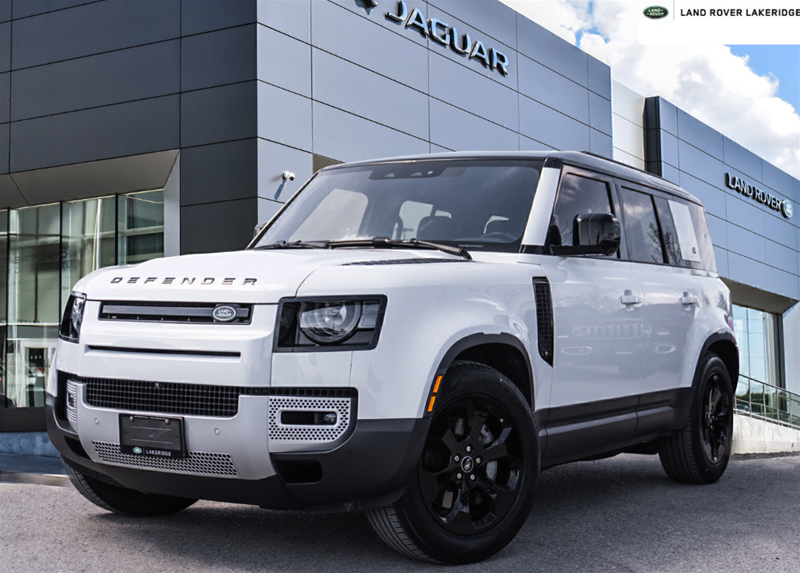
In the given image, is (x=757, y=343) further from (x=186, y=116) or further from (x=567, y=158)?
(x=567, y=158)

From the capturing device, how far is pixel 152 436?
12.2 ft

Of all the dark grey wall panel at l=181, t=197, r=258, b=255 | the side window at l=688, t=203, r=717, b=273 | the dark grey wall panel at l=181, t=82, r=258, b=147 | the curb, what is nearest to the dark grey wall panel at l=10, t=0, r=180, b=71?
the dark grey wall panel at l=181, t=82, r=258, b=147

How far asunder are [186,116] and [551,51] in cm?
1254

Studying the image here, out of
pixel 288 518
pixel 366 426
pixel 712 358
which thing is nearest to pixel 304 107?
pixel 712 358

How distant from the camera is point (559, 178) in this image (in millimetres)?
5102

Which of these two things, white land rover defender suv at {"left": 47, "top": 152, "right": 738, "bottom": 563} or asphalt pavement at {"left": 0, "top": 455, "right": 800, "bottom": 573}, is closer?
white land rover defender suv at {"left": 47, "top": 152, "right": 738, "bottom": 563}

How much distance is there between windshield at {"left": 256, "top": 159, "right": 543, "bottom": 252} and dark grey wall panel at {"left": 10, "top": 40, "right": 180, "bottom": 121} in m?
11.7

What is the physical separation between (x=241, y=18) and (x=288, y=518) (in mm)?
12195

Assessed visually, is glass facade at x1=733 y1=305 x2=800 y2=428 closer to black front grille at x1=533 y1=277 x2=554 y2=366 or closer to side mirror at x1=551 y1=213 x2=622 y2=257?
side mirror at x1=551 y1=213 x2=622 y2=257

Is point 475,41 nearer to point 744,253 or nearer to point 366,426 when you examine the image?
point 366,426

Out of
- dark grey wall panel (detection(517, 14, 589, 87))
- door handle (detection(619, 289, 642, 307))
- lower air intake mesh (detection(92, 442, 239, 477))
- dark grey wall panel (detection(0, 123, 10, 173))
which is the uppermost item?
dark grey wall panel (detection(517, 14, 589, 87))

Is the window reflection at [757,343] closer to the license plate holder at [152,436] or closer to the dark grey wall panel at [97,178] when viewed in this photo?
the dark grey wall panel at [97,178]

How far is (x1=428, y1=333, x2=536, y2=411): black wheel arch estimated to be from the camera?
4012 mm


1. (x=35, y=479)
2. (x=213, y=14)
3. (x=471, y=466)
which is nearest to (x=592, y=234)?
(x=471, y=466)
